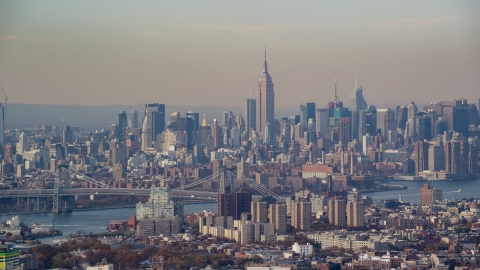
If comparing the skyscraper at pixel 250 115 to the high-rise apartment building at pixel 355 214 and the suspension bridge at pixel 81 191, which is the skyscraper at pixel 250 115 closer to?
the suspension bridge at pixel 81 191

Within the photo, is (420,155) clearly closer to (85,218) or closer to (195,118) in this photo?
(195,118)

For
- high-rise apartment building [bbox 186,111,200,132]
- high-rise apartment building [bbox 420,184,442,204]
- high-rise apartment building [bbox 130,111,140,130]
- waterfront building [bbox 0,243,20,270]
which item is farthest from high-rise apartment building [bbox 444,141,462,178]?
waterfront building [bbox 0,243,20,270]

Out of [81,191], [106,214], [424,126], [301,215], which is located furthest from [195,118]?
[301,215]

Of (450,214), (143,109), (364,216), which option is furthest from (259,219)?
(143,109)

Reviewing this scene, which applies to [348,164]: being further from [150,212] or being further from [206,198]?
A: [150,212]

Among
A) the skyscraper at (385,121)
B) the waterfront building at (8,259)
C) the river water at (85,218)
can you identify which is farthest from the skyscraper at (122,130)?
the waterfront building at (8,259)
